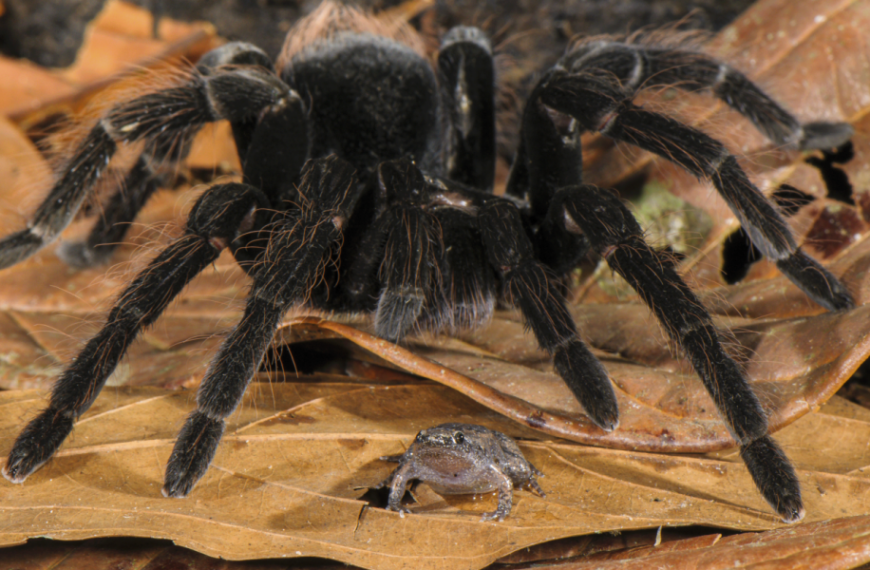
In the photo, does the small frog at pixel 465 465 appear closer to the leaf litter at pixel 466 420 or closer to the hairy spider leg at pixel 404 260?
the leaf litter at pixel 466 420

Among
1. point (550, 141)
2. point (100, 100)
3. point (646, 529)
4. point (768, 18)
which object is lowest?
point (646, 529)

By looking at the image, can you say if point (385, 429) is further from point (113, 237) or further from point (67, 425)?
point (113, 237)

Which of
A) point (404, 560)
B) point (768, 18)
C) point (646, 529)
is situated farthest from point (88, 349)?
point (768, 18)

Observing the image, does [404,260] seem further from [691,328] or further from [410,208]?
[691,328]

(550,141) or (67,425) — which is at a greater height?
(550,141)

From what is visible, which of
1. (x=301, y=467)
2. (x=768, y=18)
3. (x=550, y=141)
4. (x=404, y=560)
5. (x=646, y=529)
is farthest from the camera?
(x=768, y=18)

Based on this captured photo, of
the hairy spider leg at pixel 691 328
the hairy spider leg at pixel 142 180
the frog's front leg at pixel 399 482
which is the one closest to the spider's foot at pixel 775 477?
the hairy spider leg at pixel 691 328

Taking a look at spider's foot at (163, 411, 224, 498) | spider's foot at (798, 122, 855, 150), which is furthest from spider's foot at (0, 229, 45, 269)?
spider's foot at (798, 122, 855, 150)
